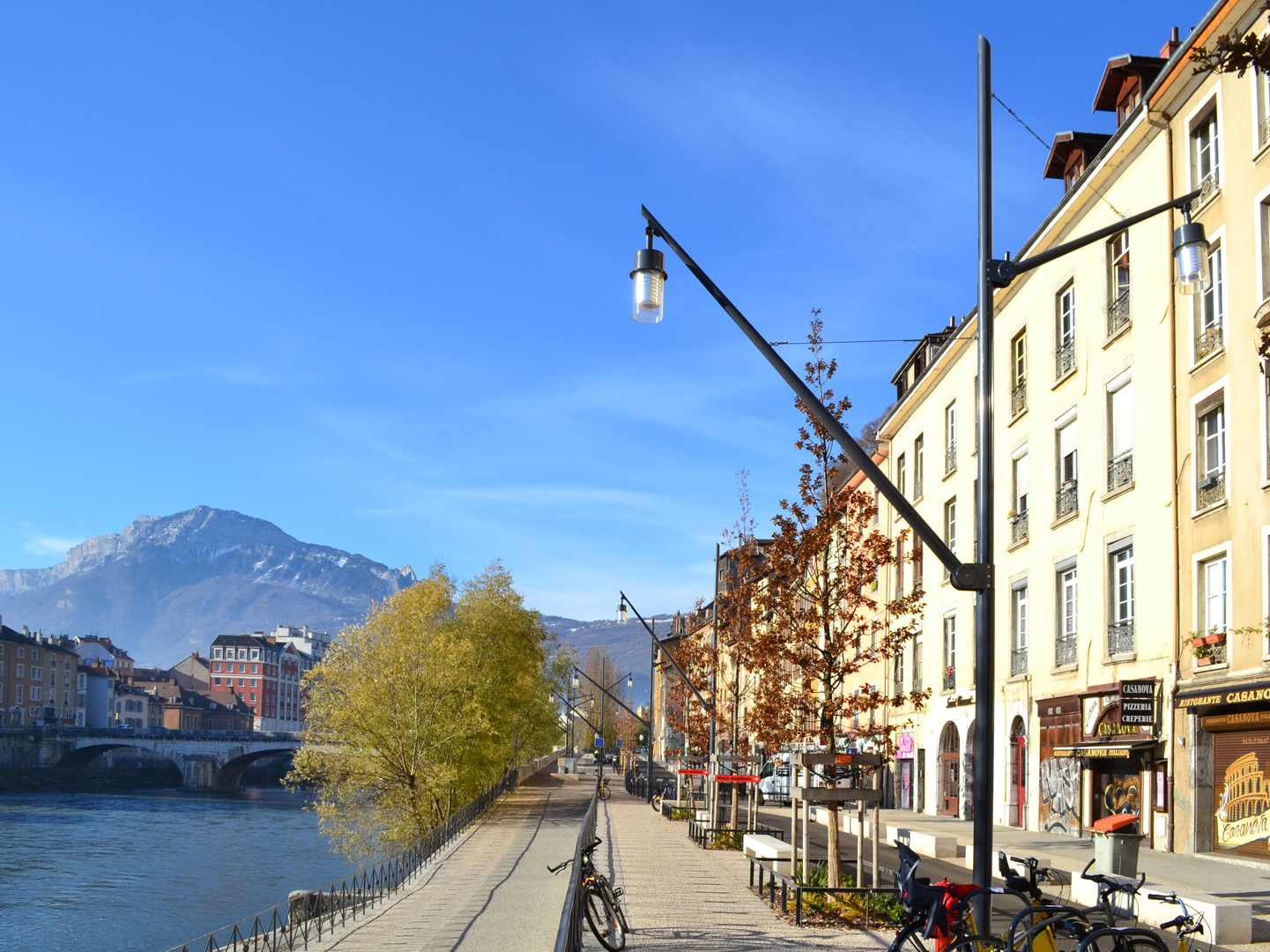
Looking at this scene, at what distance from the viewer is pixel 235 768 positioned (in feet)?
421

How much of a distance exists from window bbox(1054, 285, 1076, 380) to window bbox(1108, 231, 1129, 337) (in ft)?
7.07

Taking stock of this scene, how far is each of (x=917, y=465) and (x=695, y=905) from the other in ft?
96.2

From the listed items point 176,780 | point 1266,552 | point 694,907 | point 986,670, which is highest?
point 1266,552

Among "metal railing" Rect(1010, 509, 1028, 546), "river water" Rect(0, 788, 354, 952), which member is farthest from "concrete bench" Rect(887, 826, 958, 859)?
"river water" Rect(0, 788, 354, 952)

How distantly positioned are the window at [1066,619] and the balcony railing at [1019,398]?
5345 mm

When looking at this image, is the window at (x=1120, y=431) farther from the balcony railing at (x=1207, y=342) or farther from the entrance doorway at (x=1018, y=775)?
the entrance doorway at (x=1018, y=775)

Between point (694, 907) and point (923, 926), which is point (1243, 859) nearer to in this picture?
point (694, 907)

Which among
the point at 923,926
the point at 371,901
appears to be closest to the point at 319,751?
the point at 371,901

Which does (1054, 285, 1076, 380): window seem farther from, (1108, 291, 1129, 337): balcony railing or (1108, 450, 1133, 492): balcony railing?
(1108, 450, 1133, 492): balcony railing

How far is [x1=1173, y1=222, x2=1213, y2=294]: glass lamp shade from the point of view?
882cm

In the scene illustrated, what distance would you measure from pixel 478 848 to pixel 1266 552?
2534 cm

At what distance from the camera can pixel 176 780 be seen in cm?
13012

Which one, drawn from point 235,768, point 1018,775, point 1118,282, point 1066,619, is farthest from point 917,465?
point 235,768

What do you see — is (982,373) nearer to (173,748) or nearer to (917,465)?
(917,465)
